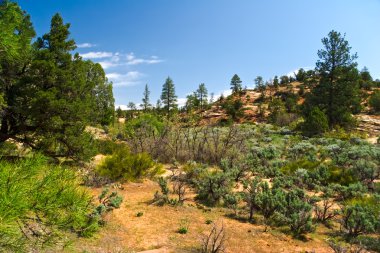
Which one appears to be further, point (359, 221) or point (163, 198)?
point (163, 198)

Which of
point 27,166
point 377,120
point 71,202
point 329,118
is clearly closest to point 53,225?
point 71,202

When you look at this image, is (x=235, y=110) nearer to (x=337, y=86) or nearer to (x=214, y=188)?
(x=337, y=86)

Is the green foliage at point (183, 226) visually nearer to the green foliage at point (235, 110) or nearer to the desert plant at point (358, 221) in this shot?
the desert plant at point (358, 221)

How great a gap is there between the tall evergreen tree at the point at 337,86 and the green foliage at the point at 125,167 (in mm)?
21655

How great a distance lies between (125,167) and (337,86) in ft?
79.8

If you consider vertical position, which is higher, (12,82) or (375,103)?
(375,103)

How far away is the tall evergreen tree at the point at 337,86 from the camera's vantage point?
2786 centimetres

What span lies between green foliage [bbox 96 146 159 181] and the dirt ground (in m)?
2.69

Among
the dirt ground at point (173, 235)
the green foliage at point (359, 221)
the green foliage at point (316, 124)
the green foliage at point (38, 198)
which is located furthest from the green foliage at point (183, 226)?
the green foliage at point (316, 124)

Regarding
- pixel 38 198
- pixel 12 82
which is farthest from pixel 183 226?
pixel 12 82

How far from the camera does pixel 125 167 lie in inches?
448

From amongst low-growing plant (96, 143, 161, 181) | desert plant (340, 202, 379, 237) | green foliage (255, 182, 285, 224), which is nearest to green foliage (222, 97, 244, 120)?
low-growing plant (96, 143, 161, 181)

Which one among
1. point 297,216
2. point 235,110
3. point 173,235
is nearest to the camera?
point 173,235

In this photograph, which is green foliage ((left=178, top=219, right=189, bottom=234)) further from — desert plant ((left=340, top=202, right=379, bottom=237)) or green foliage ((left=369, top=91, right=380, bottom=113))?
green foliage ((left=369, top=91, right=380, bottom=113))
